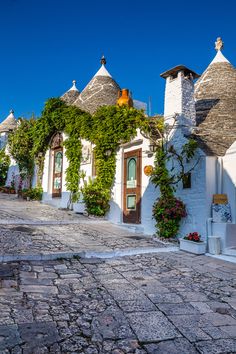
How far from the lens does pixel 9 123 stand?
25.0 metres

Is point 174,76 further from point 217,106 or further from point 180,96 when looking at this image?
point 217,106

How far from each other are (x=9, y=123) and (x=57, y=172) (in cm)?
1277

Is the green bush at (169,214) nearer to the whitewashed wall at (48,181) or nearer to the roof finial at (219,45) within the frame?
the whitewashed wall at (48,181)

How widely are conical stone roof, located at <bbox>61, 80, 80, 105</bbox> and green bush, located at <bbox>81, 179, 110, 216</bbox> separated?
810 cm

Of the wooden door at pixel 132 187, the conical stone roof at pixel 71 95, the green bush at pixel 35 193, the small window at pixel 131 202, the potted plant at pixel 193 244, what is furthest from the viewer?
the conical stone roof at pixel 71 95

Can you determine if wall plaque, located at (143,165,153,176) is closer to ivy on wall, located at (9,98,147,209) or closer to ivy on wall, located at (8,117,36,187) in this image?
ivy on wall, located at (9,98,147,209)

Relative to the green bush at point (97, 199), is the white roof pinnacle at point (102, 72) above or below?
above

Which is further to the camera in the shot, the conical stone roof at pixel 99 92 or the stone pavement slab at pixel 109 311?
the conical stone roof at pixel 99 92

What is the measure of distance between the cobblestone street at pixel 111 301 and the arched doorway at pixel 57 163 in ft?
25.7

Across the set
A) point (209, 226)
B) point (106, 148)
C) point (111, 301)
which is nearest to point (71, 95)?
point (106, 148)

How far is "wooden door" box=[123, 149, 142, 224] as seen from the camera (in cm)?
1018

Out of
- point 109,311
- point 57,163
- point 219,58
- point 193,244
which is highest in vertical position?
point 219,58

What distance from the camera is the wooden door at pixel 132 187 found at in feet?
33.4

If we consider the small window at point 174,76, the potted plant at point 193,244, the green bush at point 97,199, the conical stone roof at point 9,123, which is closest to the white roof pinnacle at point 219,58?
the small window at point 174,76
